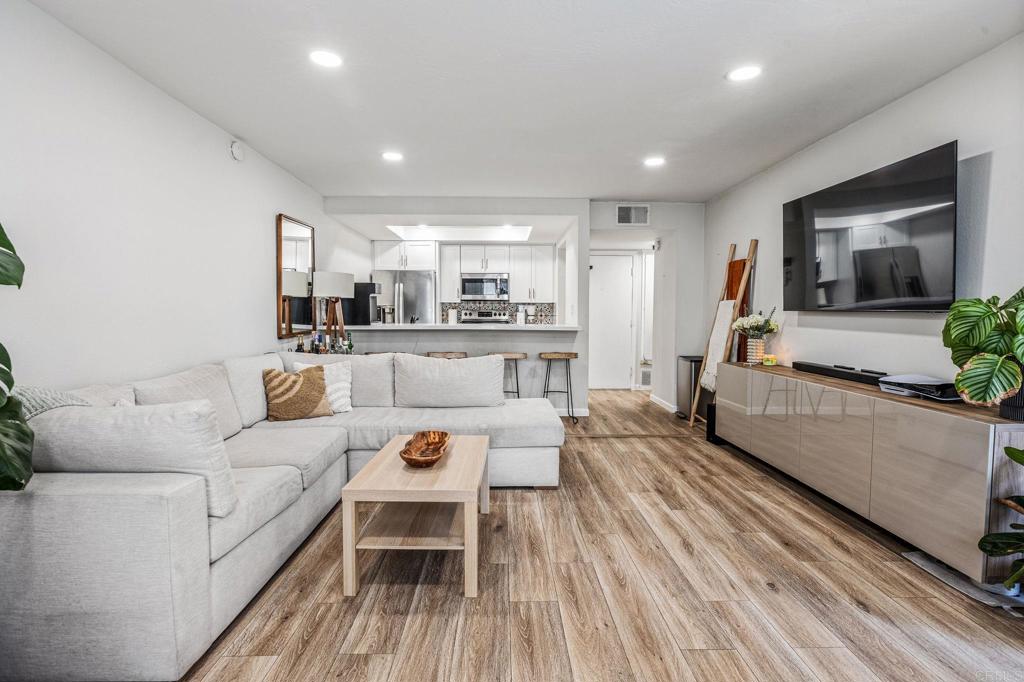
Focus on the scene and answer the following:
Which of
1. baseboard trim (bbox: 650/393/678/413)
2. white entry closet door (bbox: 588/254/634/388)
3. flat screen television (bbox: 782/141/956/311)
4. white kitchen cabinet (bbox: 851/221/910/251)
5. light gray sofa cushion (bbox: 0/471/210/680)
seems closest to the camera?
light gray sofa cushion (bbox: 0/471/210/680)

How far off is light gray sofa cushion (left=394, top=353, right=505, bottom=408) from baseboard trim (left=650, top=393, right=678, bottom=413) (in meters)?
3.03

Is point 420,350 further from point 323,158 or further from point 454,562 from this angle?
point 454,562

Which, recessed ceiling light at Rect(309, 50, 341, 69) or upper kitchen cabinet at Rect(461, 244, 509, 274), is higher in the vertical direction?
recessed ceiling light at Rect(309, 50, 341, 69)

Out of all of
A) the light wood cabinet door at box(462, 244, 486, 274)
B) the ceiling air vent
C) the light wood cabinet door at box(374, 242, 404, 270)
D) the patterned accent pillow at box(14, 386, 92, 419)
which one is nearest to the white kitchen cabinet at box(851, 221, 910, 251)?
the ceiling air vent

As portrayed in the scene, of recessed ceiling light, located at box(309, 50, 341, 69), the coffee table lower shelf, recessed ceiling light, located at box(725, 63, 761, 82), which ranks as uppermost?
recessed ceiling light, located at box(725, 63, 761, 82)

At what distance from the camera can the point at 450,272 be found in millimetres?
7164

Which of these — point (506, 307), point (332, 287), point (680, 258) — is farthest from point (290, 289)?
point (680, 258)

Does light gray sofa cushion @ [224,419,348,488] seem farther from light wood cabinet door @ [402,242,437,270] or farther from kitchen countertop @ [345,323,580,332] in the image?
light wood cabinet door @ [402,242,437,270]

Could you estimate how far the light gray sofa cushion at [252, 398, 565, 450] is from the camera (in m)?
3.08

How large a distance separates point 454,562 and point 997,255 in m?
Answer: 3.11

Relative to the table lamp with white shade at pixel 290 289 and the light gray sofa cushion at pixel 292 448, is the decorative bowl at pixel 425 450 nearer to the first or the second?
the light gray sofa cushion at pixel 292 448

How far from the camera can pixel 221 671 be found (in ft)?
5.11

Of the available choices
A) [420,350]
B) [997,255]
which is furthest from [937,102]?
[420,350]

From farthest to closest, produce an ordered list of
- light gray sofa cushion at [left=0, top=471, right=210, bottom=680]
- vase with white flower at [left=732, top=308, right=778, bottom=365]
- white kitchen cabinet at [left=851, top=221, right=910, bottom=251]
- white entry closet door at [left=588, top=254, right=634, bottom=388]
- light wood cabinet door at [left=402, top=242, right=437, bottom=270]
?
1. white entry closet door at [left=588, top=254, right=634, bottom=388]
2. light wood cabinet door at [left=402, top=242, right=437, bottom=270]
3. vase with white flower at [left=732, top=308, right=778, bottom=365]
4. white kitchen cabinet at [left=851, top=221, right=910, bottom=251]
5. light gray sofa cushion at [left=0, top=471, right=210, bottom=680]
